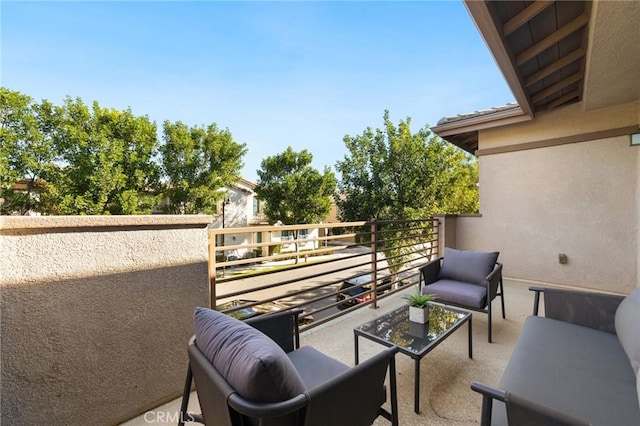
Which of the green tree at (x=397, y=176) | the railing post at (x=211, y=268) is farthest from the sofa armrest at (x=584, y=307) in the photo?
the green tree at (x=397, y=176)

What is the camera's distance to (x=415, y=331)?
2.10 metres

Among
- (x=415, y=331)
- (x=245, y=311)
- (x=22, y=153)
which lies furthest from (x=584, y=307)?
(x=22, y=153)

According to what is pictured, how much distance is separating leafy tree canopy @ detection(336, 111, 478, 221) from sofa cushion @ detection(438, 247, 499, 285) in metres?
3.64

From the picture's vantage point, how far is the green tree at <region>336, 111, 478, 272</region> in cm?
729

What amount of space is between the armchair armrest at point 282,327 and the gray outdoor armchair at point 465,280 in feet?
6.22

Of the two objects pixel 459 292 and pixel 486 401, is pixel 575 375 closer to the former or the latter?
pixel 486 401

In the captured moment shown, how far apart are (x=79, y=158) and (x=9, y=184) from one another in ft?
8.42

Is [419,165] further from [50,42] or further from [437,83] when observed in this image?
[50,42]

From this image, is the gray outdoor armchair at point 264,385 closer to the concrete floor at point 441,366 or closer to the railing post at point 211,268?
the concrete floor at point 441,366

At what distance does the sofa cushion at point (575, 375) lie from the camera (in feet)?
3.87

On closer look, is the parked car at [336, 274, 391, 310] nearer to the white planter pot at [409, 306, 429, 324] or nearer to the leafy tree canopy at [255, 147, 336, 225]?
the white planter pot at [409, 306, 429, 324]

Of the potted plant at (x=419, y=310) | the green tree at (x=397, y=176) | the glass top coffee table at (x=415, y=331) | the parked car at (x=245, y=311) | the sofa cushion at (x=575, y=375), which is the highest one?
the green tree at (x=397, y=176)

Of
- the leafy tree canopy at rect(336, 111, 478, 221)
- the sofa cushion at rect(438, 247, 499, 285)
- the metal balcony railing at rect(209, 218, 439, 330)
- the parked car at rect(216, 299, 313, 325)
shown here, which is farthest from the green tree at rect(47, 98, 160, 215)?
the sofa cushion at rect(438, 247, 499, 285)

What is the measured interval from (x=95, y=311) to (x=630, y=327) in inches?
123
